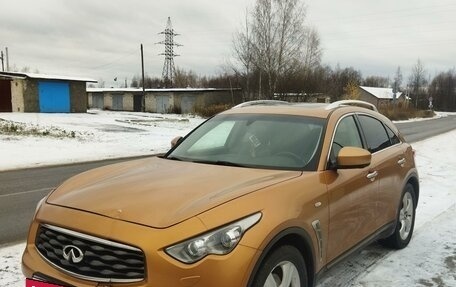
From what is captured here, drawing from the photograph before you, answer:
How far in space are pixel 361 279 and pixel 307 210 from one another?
1545 mm

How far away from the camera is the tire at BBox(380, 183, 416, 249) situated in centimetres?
524

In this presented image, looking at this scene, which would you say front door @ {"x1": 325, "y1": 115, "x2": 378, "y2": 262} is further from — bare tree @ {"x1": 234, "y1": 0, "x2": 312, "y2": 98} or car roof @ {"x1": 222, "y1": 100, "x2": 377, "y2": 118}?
bare tree @ {"x1": 234, "y1": 0, "x2": 312, "y2": 98}

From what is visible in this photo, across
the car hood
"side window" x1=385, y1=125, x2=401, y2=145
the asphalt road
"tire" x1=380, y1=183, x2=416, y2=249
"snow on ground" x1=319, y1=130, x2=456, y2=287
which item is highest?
"side window" x1=385, y1=125, x2=401, y2=145

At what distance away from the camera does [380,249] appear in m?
5.36

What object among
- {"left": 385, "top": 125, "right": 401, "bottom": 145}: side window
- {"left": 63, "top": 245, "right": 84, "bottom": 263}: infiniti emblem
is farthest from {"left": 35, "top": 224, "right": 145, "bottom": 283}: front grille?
{"left": 385, "top": 125, "right": 401, "bottom": 145}: side window

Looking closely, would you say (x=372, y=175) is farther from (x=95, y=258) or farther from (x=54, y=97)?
(x=54, y=97)

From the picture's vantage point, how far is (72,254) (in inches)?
104

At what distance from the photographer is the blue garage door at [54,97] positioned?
39897 millimetres

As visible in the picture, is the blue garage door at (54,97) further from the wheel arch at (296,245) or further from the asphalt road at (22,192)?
the wheel arch at (296,245)

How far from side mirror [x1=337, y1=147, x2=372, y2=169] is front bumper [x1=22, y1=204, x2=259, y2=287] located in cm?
135

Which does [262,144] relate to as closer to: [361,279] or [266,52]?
[361,279]

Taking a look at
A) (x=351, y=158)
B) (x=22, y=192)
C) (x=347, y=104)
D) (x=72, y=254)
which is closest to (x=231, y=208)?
(x=72, y=254)

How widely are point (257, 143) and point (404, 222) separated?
97.2 inches

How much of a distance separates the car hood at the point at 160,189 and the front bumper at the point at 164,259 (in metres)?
0.06
